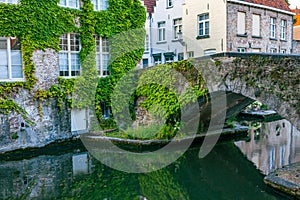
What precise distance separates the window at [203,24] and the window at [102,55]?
647cm

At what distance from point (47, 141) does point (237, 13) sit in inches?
445

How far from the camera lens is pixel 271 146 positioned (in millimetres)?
11445

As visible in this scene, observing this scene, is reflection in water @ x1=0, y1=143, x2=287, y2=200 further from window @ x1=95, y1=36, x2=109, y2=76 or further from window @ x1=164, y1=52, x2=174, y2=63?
window @ x1=164, y1=52, x2=174, y2=63

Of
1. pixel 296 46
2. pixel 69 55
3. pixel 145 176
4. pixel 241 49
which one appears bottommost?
pixel 145 176

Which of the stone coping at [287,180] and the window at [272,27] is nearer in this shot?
the stone coping at [287,180]

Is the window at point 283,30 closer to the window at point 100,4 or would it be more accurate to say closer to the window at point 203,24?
the window at point 203,24

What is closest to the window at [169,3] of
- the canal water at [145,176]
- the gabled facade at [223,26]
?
the gabled facade at [223,26]

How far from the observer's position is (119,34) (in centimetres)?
1315

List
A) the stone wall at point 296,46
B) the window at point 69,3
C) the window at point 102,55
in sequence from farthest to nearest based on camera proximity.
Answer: the stone wall at point 296,46 < the window at point 102,55 < the window at point 69,3

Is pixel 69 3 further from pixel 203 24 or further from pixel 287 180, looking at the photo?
pixel 287 180

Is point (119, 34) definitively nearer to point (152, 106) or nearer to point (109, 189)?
point (152, 106)

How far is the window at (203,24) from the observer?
17203 mm

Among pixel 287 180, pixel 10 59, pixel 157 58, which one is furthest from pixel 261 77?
pixel 157 58

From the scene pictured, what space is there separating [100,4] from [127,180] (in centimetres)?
754
